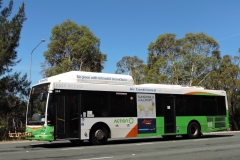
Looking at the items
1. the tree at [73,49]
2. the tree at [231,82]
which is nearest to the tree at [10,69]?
the tree at [73,49]

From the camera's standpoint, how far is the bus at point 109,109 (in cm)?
1473

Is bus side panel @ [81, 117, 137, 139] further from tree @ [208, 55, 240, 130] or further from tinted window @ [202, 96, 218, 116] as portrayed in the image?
tree @ [208, 55, 240, 130]

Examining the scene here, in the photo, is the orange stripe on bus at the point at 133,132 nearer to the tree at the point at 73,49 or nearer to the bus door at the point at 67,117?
the bus door at the point at 67,117

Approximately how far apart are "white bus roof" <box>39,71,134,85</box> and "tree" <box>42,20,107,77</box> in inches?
1036

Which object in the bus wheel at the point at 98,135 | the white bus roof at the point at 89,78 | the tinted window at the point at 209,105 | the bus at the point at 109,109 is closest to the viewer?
the bus at the point at 109,109

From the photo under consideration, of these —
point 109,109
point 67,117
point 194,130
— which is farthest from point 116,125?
point 194,130

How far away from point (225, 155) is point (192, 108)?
825cm

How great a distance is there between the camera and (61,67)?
1676 inches

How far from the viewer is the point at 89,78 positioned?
1620 cm

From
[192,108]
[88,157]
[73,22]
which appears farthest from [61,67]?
[88,157]

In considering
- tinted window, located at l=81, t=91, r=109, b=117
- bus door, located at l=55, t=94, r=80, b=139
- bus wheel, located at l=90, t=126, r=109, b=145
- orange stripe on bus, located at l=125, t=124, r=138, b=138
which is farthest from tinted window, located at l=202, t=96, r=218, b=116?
bus door, located at l=55, t=94, r=80, b=139

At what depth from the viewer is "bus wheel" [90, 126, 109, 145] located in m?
15.6

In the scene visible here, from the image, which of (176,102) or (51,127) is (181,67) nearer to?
(176,102)

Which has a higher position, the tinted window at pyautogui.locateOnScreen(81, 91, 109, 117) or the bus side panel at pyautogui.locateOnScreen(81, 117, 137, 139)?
the tinted window at pyautogui.locateOnScreen(81, 91, 109, 117)
